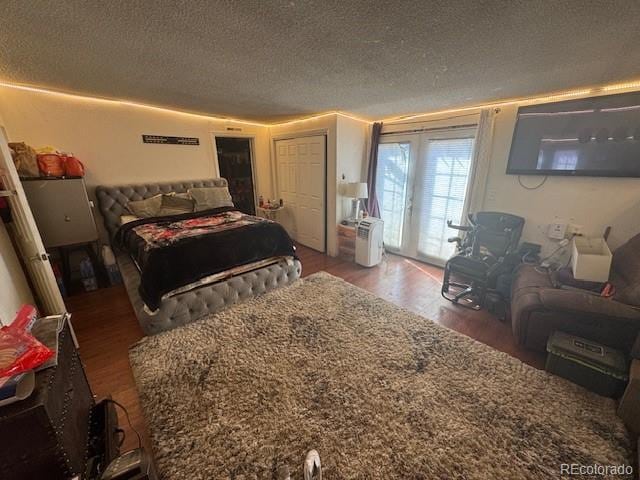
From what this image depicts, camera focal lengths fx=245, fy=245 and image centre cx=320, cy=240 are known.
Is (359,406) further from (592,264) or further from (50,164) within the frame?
(50,164)

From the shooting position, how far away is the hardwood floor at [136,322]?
1.75 m

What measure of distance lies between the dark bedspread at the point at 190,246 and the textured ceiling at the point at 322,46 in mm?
1480

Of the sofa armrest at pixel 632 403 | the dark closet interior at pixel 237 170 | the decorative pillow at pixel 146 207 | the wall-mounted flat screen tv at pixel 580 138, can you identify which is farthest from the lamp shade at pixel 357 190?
the sofa armrest at pixel 632 403

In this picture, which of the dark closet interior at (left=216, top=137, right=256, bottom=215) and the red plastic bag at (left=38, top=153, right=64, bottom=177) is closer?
the red plastic bag at (left=38, top=153, right=64, bottom=177)

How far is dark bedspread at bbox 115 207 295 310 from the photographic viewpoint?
2.18 metres

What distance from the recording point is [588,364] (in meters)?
1.64

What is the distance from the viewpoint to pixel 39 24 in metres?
1.39

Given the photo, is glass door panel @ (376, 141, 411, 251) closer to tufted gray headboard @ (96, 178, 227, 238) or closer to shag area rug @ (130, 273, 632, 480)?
shag area rug @ (130, 273, 632, 480)

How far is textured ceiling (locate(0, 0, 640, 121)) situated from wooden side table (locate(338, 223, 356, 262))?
6.17ft

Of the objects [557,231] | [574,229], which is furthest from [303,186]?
[574,229]

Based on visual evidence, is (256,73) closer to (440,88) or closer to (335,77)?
(335,77)

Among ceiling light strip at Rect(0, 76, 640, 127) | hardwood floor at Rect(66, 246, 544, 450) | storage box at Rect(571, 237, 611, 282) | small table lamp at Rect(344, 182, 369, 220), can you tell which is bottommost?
hardwood floor at Rect(66, 246, 544, 450)

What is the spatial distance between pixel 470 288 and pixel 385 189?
209 centimetres

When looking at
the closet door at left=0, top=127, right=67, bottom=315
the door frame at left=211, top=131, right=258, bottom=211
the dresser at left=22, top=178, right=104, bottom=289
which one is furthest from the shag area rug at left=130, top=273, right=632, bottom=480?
the door frame at left=211, top=131, right=258, bottom=211
